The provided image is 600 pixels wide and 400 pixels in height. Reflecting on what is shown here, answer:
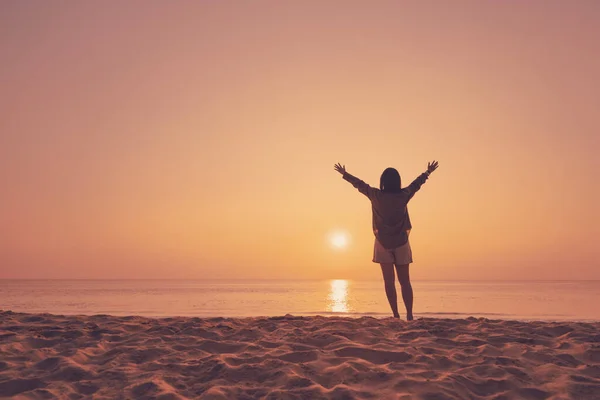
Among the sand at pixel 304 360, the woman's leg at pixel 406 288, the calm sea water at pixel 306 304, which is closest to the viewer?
the sand at pixel 304 360

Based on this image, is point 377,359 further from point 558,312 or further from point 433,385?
point 558,312

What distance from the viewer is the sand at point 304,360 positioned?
167 inches

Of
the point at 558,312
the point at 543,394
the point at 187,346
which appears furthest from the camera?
the point at 558,312

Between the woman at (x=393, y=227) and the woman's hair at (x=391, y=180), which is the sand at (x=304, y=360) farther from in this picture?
the woman's hair at (x=391, y=180)

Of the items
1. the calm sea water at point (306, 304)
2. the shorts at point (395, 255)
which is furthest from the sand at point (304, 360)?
the calm sea water at point (306, 304)

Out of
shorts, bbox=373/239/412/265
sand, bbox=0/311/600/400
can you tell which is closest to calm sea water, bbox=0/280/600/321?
shorts, bbox=373/239/412/265

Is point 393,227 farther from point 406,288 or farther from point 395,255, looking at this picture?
point 406,288

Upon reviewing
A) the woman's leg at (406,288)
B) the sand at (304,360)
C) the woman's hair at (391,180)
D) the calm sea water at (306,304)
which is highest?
the woman's hair at (391,180)

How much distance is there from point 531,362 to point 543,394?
92 cm

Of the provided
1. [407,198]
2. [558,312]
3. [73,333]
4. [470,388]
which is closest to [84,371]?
[73,333]

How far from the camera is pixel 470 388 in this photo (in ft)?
14.0

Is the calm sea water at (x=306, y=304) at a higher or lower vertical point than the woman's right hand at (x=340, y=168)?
lower

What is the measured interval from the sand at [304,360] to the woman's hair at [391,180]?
2.27 meters

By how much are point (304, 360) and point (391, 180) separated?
4.01m
